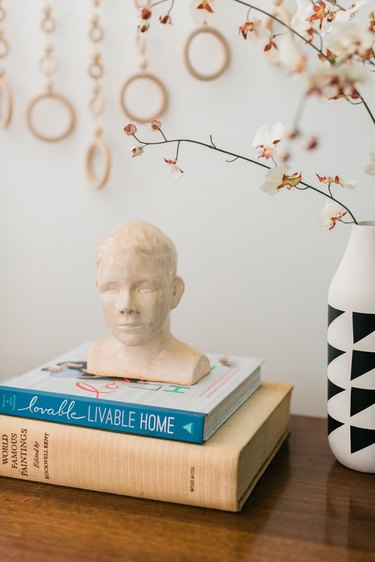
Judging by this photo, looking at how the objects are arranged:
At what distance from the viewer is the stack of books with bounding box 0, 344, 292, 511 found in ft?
2.65

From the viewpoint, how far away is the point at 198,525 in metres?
0.78

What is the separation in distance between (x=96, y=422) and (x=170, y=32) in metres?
0.65

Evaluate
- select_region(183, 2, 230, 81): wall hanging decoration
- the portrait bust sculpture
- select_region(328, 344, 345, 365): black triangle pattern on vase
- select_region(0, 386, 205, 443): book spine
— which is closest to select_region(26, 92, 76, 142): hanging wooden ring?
select_region(183, 2, 230, 81): wall hanging decoration

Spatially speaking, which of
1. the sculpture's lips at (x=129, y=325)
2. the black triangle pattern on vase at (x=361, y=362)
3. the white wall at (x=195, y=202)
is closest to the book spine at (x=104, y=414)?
the sculpture's lips at (x=129, y=325)

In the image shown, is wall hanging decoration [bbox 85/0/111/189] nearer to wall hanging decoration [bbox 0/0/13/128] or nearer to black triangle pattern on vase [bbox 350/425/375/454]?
wall hanging decoration [bbox 0/0/13/128]

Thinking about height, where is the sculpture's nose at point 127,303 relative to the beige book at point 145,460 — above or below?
above

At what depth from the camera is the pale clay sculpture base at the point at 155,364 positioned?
0.93 metres

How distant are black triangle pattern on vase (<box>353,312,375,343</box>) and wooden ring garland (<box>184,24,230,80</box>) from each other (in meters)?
0.48

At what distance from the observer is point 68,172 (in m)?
1.25

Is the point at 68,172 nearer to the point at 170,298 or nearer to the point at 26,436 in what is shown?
the point at 170,298

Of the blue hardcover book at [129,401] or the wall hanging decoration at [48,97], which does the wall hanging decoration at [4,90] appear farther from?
the blue hardcover book at [129,401]

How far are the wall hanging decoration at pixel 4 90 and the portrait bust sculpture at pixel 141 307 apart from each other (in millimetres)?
460

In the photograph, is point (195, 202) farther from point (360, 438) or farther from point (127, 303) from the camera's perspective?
point (360, 438)

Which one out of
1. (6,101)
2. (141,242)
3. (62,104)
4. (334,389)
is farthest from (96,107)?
(334,389)
